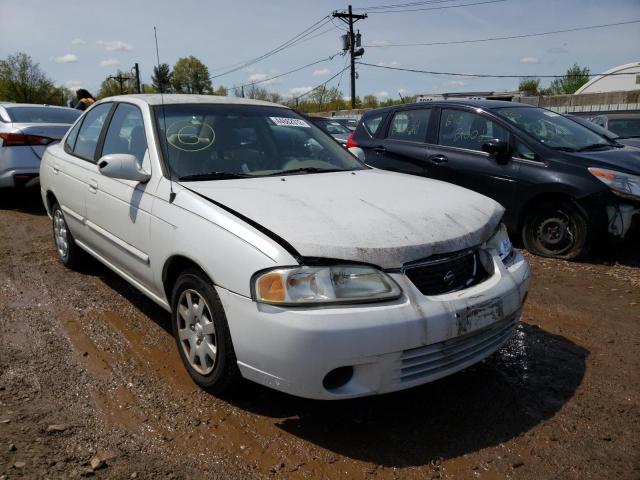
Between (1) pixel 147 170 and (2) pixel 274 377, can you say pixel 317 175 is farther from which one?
(2) pixel 274 377

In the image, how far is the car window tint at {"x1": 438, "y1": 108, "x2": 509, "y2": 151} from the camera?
228 inches

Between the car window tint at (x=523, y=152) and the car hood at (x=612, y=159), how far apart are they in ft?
1.24

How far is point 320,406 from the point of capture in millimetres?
2699

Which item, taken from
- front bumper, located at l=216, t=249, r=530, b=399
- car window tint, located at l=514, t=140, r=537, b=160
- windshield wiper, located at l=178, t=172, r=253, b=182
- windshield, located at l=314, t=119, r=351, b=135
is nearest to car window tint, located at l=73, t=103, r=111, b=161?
windshield wiper, located at l=178, t=172, r=253, b=182

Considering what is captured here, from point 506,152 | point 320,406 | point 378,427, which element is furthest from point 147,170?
point 506,152

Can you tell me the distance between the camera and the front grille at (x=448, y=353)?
2291 millimetres

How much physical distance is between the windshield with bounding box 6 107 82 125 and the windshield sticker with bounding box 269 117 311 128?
5.41 m

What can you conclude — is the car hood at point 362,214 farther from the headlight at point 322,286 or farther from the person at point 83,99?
the person at point 83,99

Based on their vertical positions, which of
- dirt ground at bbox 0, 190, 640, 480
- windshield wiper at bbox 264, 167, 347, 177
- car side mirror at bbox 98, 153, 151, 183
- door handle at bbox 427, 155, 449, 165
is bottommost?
dirt ground at bbox 0, 190, 640, 480

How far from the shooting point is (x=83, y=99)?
11367 millimetres

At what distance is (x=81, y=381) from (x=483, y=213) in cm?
242

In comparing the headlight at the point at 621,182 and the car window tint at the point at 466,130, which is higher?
the car window tint at the point at 466,130

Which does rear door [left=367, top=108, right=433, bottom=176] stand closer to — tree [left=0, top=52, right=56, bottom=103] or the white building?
the white building

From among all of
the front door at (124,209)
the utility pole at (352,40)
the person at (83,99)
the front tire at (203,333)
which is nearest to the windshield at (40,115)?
the person at (83,99)
